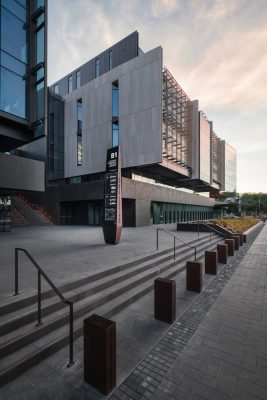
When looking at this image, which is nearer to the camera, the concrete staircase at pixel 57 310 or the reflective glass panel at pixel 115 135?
the concrete staircase at pixel 57 310

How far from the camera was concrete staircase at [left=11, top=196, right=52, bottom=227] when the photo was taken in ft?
82.6

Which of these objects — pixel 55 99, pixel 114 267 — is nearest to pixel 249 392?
pixel 114 267

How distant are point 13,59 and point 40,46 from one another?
228 cm

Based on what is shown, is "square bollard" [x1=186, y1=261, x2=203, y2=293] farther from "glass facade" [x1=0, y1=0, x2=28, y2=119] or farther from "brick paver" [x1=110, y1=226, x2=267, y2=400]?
"glass facade" [x1=0, y1=0, x2=28, y2=119]

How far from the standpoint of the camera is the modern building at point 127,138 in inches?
953

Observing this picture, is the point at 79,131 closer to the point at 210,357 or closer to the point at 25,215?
the point at 25,215

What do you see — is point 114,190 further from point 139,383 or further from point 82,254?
point 139,383

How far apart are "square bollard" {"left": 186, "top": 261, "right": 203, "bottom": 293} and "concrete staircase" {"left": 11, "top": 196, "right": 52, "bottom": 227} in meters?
22.9

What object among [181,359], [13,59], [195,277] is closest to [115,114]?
[13,59]

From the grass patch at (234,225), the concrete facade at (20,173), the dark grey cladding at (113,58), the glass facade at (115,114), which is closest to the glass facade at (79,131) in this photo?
the glass facade at (115,114)

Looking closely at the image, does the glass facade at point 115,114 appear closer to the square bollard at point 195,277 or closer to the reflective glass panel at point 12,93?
the reflective glass panel at point 12,93

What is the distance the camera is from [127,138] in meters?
25.8

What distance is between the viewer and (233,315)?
5.26 metres

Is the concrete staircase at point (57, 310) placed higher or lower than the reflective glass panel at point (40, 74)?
lower
